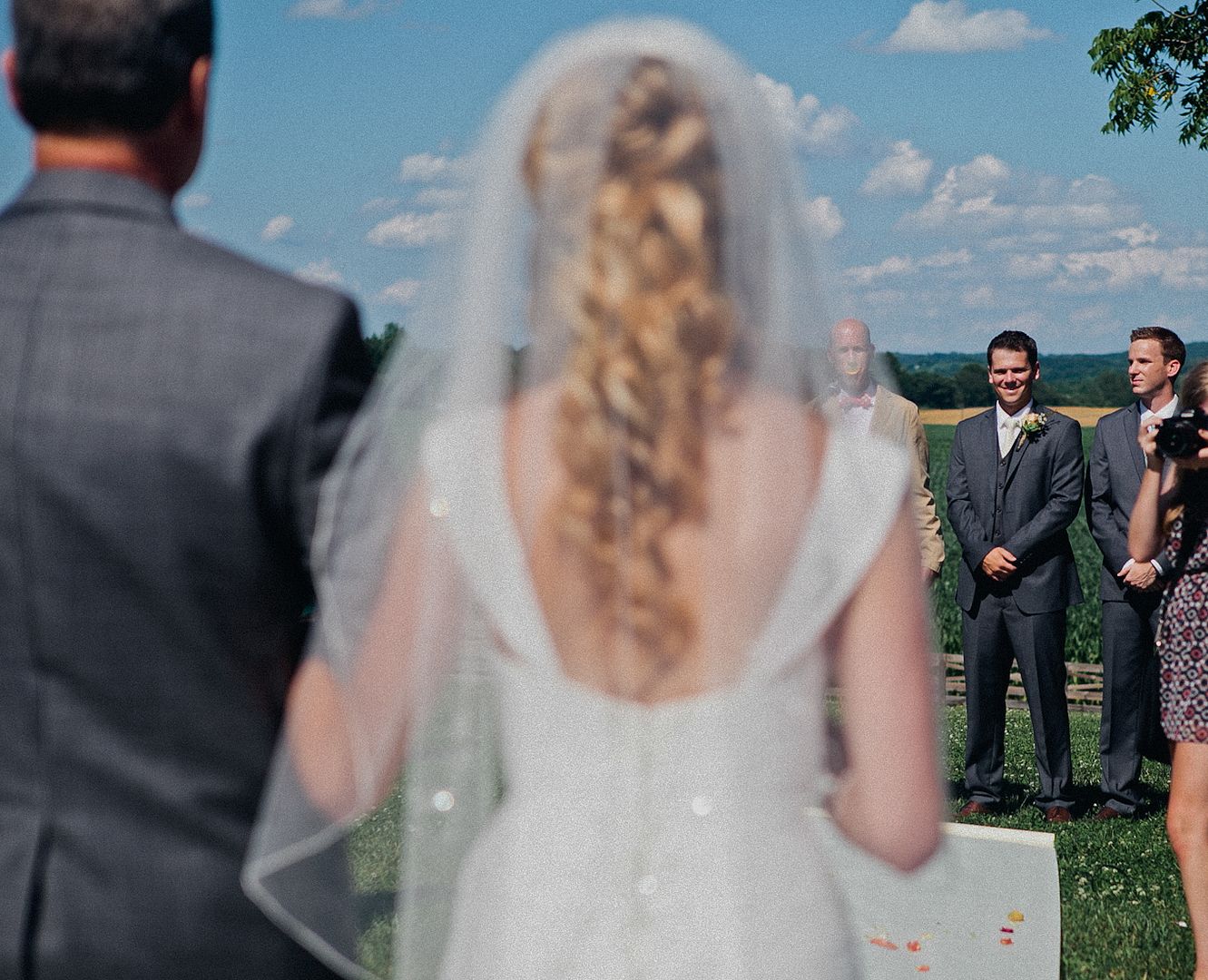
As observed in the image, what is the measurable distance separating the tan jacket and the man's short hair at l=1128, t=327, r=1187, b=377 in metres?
1.32

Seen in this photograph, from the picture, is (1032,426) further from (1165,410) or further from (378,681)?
(378,681)

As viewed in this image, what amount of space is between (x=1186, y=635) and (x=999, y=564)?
120 inches

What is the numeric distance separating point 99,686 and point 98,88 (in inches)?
30.5

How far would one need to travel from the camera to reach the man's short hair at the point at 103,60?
1.81 meters

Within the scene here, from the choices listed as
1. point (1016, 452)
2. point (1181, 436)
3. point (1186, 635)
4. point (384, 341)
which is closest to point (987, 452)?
point (1016, 452)

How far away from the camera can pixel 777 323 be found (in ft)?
6.23

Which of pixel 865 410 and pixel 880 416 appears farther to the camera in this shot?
pixel 865 410

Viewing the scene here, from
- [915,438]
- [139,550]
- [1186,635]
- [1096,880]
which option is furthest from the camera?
[915,438]

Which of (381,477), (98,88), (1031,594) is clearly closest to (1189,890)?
(1031,594)

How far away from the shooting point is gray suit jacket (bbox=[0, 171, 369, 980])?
5.75 feet

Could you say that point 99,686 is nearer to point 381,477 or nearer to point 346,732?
point 346,732

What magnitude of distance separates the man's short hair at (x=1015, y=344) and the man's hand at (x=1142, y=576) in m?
1.27

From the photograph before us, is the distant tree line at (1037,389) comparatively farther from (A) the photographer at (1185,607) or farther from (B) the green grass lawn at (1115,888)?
(A) the photographer at (1185,607)

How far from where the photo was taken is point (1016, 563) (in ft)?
25.9
